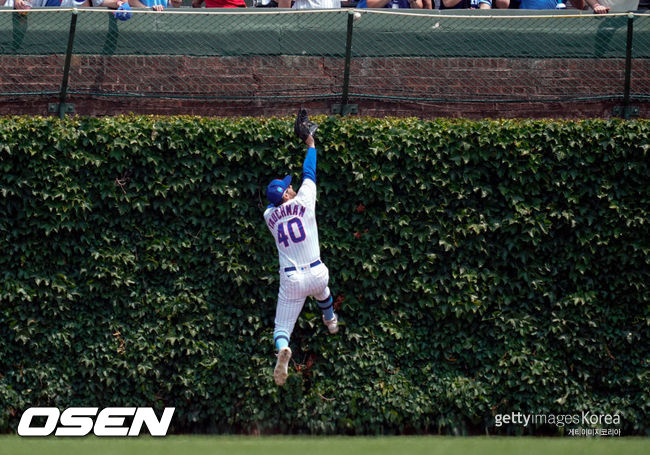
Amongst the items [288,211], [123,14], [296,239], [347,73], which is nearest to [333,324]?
[296,239]

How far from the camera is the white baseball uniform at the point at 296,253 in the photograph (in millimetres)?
9055

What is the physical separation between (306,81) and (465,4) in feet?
9.40

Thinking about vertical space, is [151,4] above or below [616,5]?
below

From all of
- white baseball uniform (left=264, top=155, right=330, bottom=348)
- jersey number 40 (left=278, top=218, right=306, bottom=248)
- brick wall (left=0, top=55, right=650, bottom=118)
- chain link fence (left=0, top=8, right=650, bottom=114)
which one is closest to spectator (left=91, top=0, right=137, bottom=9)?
chain link fence (left=0, top=8, right=650, bottom=114)

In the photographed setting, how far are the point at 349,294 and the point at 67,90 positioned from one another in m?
4.33

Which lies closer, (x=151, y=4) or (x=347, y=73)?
(x=347, y=73)

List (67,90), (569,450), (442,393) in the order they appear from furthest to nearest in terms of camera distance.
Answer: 1. (67,90)
2. (442,393)
3. (569,450)

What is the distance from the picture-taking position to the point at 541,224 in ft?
32.0

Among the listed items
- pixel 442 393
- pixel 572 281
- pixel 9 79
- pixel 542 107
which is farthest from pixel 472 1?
pixel 9 79

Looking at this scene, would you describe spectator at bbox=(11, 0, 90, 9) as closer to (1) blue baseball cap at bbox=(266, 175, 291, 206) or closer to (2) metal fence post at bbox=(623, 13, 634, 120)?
(1) blue baseball cap at bbox=(266, 175, 291, 206)

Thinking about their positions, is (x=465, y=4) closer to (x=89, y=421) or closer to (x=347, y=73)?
(x=347, y=73)

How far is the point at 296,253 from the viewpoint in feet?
30.0

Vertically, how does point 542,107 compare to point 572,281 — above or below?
above

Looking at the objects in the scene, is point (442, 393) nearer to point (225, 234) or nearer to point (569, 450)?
point (569, 450)
